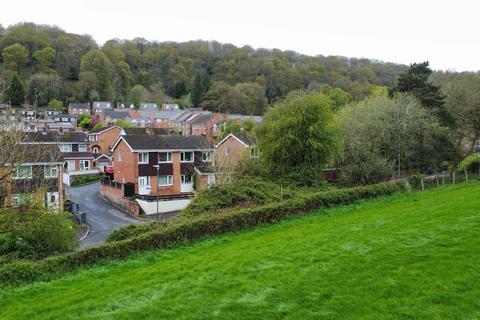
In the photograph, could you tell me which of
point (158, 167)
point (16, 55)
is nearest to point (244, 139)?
point (158, 167)

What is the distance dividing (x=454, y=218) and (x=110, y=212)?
31.0 meters

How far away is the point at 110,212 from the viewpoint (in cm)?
3972

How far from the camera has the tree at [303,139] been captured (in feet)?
105

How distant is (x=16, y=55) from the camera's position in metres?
115

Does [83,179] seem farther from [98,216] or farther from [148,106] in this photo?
[148,106]

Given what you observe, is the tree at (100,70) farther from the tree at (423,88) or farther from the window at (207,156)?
the tree at (423,88)

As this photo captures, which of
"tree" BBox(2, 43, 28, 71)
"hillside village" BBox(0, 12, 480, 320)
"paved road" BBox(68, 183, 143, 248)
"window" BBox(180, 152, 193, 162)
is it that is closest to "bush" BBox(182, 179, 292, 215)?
"hillside village" BBox(0, 12, 480, 320)

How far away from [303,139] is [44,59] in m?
109

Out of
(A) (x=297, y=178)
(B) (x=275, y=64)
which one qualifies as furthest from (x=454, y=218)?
(B) (x=275, y=64)

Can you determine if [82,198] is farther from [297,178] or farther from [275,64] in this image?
[275,64]

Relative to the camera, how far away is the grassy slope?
887cm

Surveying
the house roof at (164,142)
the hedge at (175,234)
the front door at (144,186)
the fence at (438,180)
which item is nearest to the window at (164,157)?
the house roof at (164,142)

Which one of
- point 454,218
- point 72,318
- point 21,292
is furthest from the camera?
point 454,218

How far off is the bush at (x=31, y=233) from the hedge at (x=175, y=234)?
183cm
